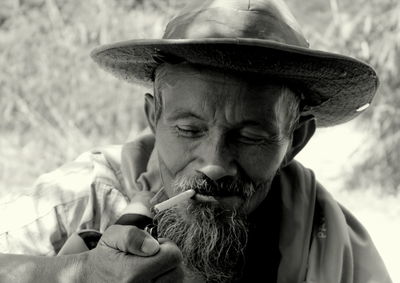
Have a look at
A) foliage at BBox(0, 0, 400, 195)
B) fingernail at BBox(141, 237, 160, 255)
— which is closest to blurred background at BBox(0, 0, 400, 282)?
foliage at BBox(0, 0, 400, 195)

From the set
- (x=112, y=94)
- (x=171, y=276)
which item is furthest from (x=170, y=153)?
(x=112, y=94)

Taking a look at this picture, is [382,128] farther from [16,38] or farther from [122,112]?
[16,38]

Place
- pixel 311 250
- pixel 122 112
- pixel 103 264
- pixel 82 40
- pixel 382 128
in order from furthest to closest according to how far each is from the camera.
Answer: pixel 82 40 → pixel 122 112 → pixel 382 128 → pixel 311 250 → pixel 103 264

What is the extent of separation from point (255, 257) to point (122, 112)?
3.71 metres

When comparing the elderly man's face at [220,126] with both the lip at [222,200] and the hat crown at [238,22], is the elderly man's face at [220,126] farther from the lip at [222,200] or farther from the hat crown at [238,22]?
the hat crown at [238,22]

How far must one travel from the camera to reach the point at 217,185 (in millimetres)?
1977

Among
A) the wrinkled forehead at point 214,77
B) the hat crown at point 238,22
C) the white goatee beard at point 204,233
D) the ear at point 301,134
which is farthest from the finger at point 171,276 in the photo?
the ear at point 301,134

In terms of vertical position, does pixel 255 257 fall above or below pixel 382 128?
below

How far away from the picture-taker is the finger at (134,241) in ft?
5.06

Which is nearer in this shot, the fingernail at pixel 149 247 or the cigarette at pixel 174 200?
the fingernail at pixel 149 247

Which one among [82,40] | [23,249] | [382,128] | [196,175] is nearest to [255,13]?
[196,175]

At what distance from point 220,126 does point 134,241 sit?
1.96 ft

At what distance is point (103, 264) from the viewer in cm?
165

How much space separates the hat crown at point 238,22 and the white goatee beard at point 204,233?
22.9 inches
